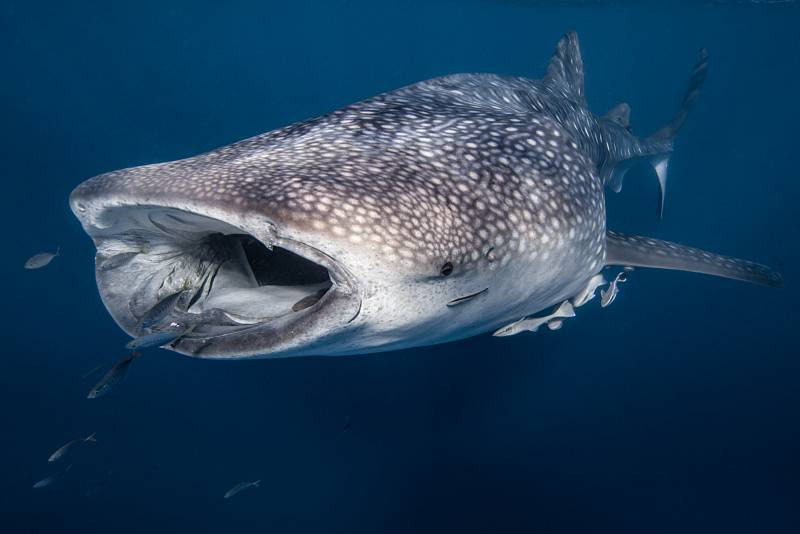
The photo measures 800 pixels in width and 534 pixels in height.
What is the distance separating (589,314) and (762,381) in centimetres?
450

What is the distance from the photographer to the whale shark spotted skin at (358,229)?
184cm

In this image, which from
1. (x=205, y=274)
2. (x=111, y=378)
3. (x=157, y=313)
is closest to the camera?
(x=157, y=313)

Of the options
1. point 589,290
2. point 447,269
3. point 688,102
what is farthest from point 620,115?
point 447,269

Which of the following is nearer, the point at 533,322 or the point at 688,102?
the point at 533,322

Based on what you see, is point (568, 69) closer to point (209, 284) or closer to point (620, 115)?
point (620, 115)

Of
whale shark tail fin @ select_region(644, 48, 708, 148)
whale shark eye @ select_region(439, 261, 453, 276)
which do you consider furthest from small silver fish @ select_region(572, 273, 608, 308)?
whale shark tail fin @ select_region(644, 48, 708, 148)

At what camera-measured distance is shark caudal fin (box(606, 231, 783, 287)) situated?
427 centimetres

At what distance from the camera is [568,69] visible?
6.67 meters

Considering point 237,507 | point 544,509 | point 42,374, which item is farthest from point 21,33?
point 544,509

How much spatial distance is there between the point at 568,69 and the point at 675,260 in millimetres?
3322

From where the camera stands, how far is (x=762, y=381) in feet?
43.4

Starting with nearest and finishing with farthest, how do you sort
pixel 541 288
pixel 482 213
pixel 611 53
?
pixel 482 213 → pixel 541 288 → pixel 611 53

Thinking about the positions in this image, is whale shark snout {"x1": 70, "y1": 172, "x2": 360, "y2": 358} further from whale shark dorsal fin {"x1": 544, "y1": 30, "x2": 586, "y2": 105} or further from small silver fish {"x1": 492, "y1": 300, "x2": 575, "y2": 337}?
whale shark dorsal fin {"x1": 544, "y1": 30, "x2": 586, "y2": 105}

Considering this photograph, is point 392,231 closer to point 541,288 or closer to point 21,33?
point 541,288
